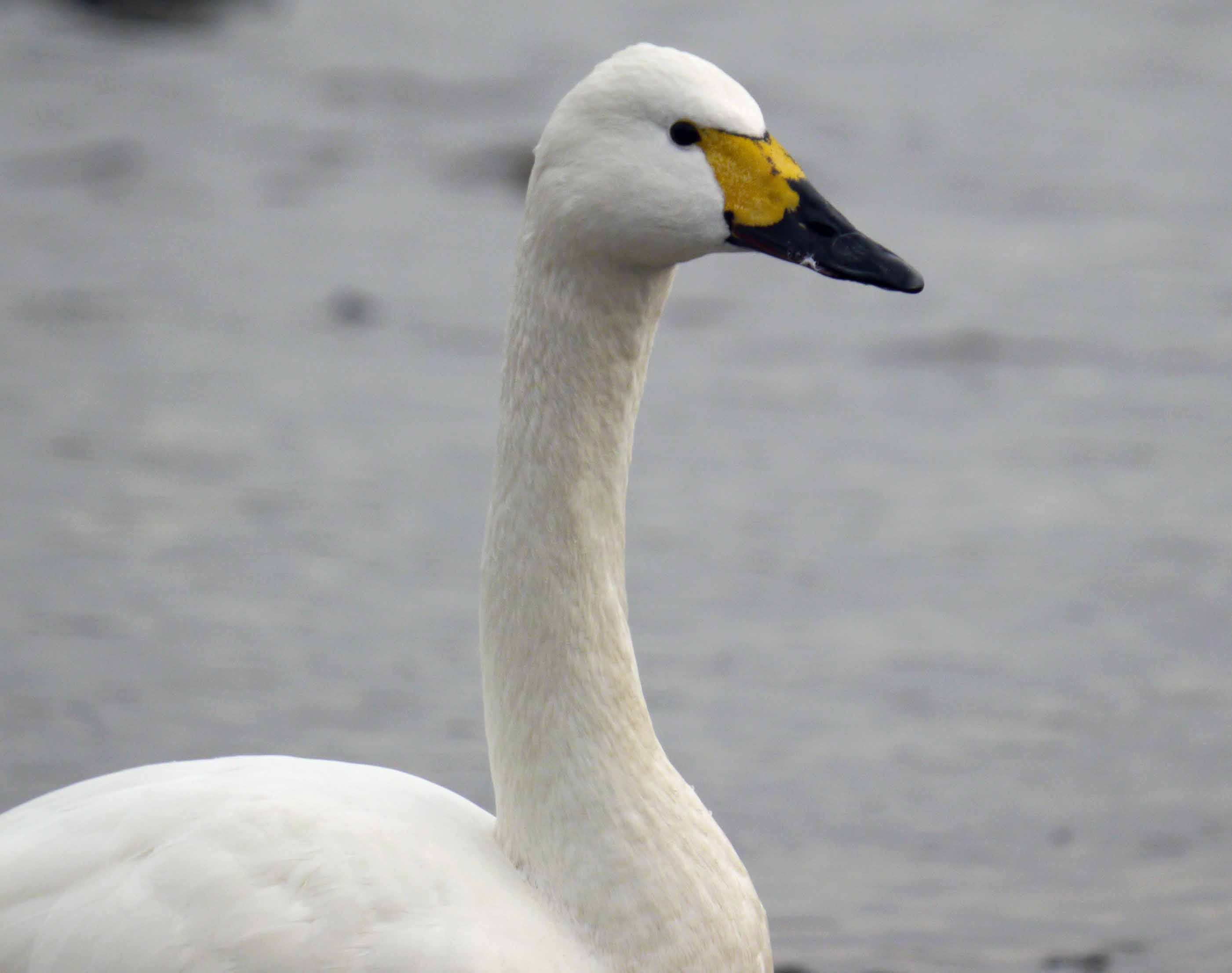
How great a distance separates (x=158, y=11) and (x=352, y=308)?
5928 millimetres

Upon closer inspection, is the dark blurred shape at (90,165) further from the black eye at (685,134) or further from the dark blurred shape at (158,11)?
the black eye at (685,134)

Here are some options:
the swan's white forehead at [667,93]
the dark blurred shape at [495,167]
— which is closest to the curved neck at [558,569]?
the swan's white forehead at [667,93]

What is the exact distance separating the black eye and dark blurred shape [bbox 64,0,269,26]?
36.2 feet

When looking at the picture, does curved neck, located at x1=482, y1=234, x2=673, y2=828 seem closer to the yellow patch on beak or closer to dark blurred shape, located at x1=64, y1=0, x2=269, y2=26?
the yellow patch on beak

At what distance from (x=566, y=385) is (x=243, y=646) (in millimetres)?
2795

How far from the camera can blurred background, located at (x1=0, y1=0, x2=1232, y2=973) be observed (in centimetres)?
520

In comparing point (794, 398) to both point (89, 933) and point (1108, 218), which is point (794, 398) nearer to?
point (1108, 218)

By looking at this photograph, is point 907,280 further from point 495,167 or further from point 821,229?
point 495,167

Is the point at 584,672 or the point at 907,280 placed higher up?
the point at 907,280

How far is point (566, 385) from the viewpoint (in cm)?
325

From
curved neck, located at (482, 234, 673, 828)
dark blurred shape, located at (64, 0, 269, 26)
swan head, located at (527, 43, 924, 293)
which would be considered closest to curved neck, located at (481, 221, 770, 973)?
curved neck, located at (482, 234, 673, 828)

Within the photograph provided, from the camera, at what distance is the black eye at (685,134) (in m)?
3.04

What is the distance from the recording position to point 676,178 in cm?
304

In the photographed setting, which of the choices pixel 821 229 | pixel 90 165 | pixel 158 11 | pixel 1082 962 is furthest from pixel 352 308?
pixel 158 11
